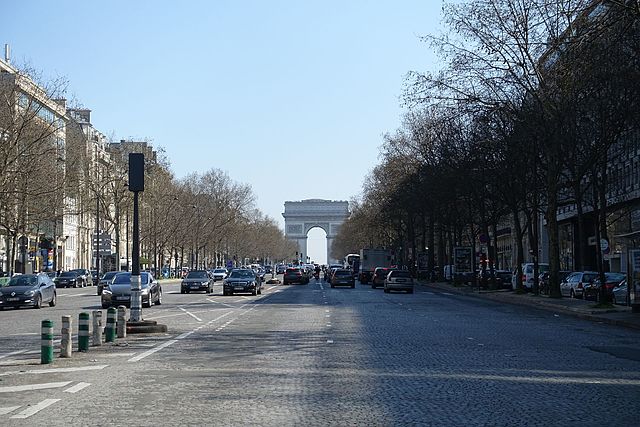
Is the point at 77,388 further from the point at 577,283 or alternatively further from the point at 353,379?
the point at 577,283

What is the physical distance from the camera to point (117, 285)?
131 ft

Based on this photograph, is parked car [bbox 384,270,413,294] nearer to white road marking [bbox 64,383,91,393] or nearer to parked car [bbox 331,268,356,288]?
parked car [bbox 331,268,356,288]

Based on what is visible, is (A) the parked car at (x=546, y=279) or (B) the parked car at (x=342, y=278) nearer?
(A) the parked car at (x=546, y=279)

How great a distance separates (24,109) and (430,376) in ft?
167

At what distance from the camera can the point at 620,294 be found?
42.2 meters

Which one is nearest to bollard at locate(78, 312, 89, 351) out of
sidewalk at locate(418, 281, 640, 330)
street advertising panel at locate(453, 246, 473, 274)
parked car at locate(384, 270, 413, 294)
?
sidewalk at locate(418, 281, 640, 330)

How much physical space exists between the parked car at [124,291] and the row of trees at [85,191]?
16.3 m

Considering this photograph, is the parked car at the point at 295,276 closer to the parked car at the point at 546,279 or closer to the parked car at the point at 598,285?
the parked car at the point at 546,279

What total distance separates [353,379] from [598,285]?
33350 millimetres

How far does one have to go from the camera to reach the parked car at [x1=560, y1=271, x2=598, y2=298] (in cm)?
4919

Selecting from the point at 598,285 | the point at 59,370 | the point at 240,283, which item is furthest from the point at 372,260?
the point at 59,370

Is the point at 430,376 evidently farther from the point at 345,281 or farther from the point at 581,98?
the point at 345,281

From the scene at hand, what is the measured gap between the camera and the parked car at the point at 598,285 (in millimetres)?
45044

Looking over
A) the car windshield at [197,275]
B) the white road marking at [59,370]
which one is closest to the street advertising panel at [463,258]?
the car windshield at [197,275]
